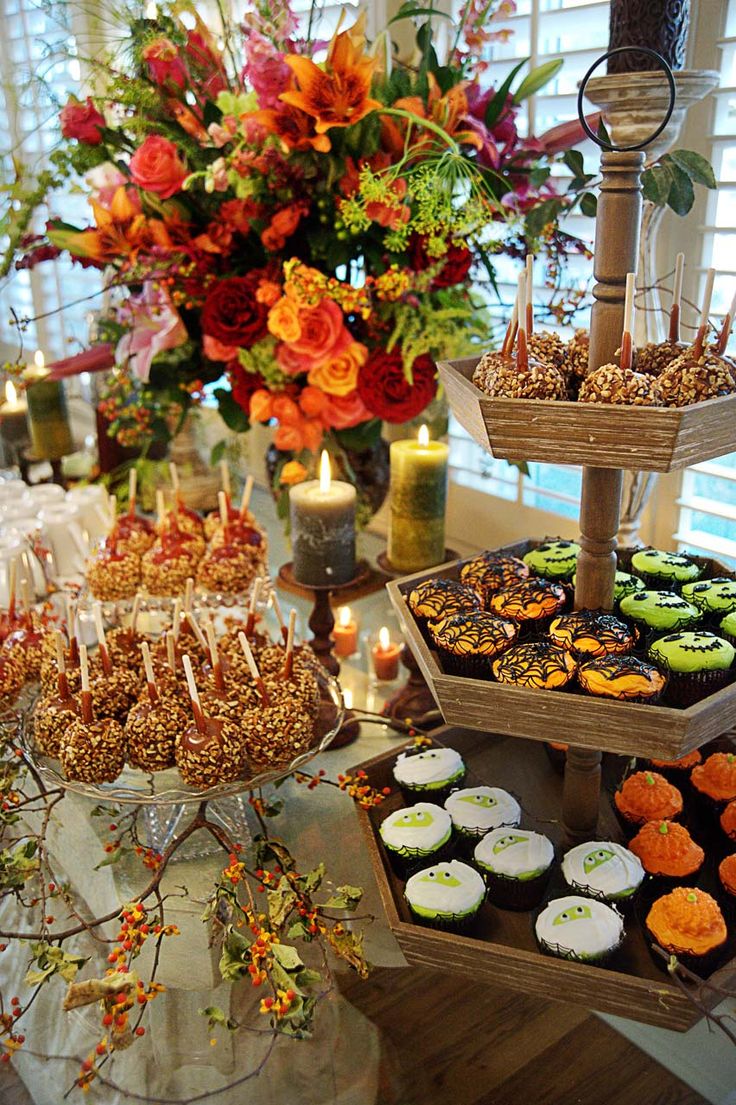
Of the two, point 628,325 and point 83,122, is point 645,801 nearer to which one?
point 628,325

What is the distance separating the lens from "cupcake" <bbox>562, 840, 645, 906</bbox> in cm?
81

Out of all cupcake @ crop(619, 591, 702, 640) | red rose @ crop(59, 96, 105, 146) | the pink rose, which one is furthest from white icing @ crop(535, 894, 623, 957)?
red rose @ crop(59, 96, 105, 146)

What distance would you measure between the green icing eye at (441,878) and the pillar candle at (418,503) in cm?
51

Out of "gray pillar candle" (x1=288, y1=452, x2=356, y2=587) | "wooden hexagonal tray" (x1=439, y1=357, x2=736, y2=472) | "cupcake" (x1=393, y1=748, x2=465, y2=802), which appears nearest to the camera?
"wooden hexagonal tray" (x1=439, y1=357, x2=736, y2=472)

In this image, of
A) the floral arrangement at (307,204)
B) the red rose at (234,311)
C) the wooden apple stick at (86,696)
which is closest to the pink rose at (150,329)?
the floral arrangement at (307,204)

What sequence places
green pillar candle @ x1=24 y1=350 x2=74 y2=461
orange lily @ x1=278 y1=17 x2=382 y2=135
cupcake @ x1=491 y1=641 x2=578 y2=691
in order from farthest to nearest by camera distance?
green pillar candle @ x1=24 y1=350 x2=74 y2=461 < orange lily @ x1=278 y1=17 x2=382 y2=135 < cupcake @ x1=491 y1=641 x2=578 y2=691

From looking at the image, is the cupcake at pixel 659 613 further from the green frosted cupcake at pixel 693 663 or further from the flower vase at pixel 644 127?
the flower vase at pixel 644 127

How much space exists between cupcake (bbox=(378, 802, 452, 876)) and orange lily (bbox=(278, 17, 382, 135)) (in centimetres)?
76

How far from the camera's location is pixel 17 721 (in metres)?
1.04

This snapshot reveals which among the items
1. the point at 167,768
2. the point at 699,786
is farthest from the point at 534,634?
the point at 167,768

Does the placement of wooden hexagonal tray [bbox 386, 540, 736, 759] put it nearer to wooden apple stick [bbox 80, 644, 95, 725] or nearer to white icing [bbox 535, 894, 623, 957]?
white icing [bbox 535, 894, 623, 957]

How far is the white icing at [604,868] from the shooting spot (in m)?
0.81

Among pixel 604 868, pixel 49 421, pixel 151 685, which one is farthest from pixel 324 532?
pixel 49 421

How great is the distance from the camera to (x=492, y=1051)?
835 mm
